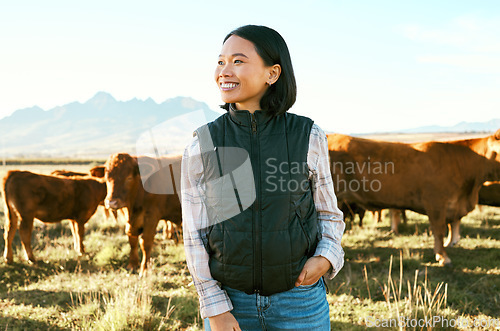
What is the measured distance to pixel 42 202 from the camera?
271 inches

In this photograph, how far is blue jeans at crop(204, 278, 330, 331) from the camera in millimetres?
1576

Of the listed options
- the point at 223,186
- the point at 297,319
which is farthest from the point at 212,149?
the point at 297,319

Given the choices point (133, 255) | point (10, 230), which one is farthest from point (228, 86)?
point (10, 230)

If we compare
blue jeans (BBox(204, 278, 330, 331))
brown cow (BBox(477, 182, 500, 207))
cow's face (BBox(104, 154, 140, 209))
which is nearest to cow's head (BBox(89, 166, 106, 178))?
cow's face (BBox(104, 154, 140, 209))

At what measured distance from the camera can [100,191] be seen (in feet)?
25.3

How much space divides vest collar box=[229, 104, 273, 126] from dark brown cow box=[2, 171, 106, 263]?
6079mm

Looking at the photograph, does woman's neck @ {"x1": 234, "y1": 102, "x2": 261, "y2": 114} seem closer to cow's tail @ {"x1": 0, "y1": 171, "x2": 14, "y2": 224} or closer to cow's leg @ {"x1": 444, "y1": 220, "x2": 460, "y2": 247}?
cow's tail @ {"x1": 0, "y1": 171, "x2": 14, "y2": 224}

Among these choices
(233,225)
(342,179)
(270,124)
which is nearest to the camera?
(233,225)

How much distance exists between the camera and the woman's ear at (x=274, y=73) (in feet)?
5.60

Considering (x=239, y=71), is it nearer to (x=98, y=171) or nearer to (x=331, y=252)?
(x=331, y=252)

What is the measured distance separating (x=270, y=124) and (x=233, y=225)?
1.51 feet

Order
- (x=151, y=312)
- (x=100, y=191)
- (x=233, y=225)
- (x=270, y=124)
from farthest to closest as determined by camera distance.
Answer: (x=100, y=191), (x=151, y=312), (x=270, y=124), (x=233, y=225)

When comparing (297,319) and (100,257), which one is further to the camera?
(100,257)

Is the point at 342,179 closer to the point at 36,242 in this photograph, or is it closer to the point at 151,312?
the point at 151,312
